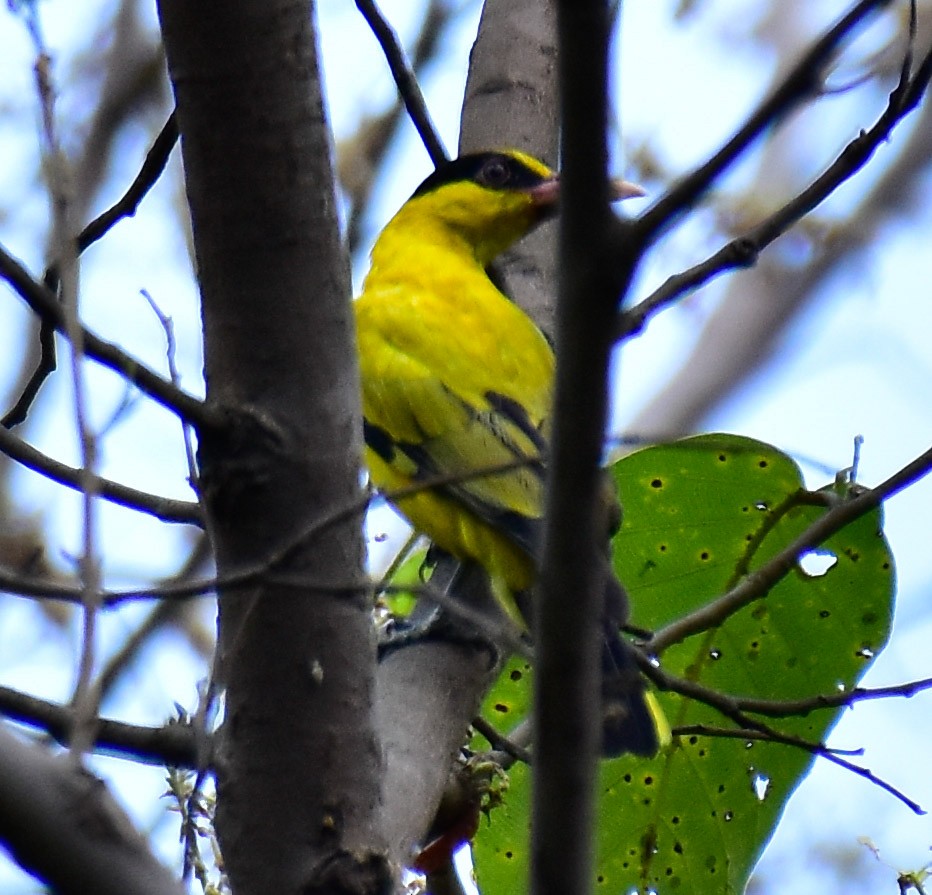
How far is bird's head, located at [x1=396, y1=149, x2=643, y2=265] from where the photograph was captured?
397 cm

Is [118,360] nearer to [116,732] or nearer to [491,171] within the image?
[116,732]

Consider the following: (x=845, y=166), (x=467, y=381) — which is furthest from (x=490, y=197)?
(x=845, y=166)

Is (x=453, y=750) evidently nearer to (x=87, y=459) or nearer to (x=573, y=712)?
(x=87, y=459)

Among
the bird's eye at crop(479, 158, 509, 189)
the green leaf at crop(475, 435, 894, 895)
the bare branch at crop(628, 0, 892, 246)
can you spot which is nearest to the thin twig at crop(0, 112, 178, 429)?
the green leaf at crop(475, 435, 894, 895)

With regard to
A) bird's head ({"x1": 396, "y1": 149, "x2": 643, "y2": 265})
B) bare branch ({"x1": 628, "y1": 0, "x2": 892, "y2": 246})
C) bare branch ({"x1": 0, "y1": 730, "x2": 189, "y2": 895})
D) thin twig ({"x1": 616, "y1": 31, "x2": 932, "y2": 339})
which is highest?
bird's head ({"x1": 396, "y1": 149, "x2": 643, "y2": 265})

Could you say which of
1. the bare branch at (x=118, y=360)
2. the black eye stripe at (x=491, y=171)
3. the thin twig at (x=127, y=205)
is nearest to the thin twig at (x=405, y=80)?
the black eye stripe at (x=491, y=171)

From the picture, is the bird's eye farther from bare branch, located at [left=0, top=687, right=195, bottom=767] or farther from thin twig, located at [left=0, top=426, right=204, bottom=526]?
bare branch, located at [left=0, top=687, right=195, bottom=767]

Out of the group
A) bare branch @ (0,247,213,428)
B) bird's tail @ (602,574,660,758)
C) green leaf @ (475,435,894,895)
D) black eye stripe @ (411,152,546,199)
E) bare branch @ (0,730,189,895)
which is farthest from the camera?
black eye stripe @ (411,152,546,199)

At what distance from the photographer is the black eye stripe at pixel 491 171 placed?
3887 mm

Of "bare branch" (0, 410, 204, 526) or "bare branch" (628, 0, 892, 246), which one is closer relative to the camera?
"bare branch" (628, 0, 892, 246)

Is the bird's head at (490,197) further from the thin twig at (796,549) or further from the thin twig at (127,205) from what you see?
the thin twig at (127,205)

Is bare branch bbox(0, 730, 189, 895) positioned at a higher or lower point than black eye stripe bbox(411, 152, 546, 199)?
lower

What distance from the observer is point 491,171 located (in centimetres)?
407

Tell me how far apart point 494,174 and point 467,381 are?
1.84 feet
